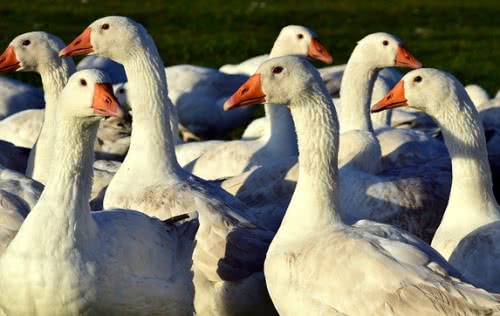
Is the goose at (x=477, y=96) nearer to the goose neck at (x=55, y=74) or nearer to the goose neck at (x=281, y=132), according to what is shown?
the goose neck at (x=281, y=132)

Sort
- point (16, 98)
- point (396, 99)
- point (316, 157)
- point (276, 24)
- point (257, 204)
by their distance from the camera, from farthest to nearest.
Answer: point (276, 24) → point (16, 98) → point (257, 204) → point (396, 99) → point (316, 157)

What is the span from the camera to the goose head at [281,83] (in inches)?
309

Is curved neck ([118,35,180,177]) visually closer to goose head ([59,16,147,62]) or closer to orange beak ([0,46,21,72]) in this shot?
goose head ([59,16,147,62])

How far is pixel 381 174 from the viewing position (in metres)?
9.97

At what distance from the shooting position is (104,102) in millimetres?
7344

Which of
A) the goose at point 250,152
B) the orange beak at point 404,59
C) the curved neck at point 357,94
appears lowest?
the goose at point 250,152

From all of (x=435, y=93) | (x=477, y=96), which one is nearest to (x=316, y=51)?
(x=477, y=96)

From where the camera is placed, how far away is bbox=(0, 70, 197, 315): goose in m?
7.21

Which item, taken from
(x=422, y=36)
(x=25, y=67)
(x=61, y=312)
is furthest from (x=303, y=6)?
(x=61, y=312)

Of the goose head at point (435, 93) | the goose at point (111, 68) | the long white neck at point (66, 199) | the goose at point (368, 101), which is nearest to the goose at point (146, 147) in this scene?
the long white neck at point (66, 199)

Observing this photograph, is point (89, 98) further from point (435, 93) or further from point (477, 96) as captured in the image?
point (477, 96)

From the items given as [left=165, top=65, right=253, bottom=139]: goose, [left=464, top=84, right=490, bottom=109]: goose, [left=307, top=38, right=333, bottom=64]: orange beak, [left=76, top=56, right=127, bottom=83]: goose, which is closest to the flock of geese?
[left=307, top=38, right=333, bottom=64]: orange beak

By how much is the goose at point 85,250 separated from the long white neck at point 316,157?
2.28 feet

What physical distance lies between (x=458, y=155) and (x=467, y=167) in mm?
106
